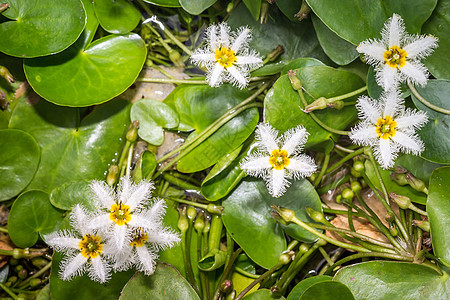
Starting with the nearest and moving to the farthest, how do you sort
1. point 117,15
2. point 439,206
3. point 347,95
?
point 439,206, point 347,95, point 117,15

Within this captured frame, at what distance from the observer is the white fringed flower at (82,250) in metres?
1.35

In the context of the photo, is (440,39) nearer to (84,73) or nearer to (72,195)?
(84,73)

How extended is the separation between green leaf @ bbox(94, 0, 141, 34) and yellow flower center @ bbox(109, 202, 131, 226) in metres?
0.62

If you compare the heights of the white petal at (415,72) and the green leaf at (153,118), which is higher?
the white petal at (415,72)

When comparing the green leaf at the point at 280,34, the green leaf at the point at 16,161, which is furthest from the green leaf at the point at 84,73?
the green leaf at the point at 280,34

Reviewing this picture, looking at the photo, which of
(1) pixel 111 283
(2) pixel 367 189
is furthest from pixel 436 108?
(1) pixel 111 283

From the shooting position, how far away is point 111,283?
4.79ft

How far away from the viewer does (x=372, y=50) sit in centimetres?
129

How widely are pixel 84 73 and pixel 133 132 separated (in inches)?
10.5

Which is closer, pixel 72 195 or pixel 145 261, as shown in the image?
pixel 145 261

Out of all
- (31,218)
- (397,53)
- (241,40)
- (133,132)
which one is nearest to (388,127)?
(397,53)

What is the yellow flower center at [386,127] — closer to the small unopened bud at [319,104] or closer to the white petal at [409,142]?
the white petal at [409,142]

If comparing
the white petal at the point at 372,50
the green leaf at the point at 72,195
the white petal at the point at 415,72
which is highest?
the white petal at the point at 372,50

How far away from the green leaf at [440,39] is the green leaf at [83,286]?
4.10 feet
